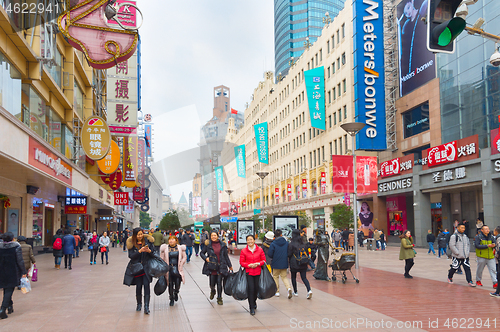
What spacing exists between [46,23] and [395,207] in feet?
111

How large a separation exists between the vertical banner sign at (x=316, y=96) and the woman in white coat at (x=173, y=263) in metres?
41.5

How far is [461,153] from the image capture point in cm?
2973

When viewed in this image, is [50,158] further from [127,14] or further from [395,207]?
[395,207]

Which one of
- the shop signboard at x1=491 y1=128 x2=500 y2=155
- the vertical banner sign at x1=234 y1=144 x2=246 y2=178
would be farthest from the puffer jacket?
the vertical banner sign at x1=234 y1=144 x2=246 y2=178

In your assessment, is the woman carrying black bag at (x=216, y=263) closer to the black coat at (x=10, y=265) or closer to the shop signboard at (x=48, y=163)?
the black coat at (x=10, y=265)

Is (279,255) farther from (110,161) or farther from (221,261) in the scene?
(110,161)

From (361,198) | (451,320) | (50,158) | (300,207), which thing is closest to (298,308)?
(451,320)

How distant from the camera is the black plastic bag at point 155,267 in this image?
9195 millimetres

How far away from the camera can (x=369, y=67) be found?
41.3m

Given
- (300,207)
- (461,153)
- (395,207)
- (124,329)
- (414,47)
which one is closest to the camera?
(124,329)

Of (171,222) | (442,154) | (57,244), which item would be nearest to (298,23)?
(171,222)

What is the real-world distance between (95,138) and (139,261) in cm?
1669

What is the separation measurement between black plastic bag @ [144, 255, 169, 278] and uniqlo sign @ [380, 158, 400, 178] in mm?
32116

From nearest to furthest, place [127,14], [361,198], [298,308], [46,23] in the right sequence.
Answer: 1. [298,308]
2. [46,23]
3. [127,14]
4. [361,198]
